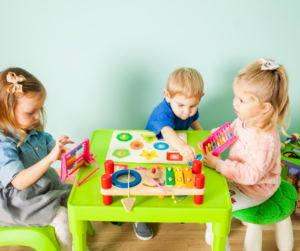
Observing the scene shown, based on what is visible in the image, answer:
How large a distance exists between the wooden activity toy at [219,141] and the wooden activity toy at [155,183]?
8.6 inches

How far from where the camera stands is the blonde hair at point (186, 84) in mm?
1101

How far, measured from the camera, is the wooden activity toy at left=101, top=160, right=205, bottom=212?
0.75 meters

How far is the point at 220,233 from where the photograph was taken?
0.80 metres

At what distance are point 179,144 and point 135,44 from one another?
587 millimetres

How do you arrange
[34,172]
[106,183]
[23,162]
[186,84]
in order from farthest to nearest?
[186,84] < [23,162] < [34,172] < [106,183]

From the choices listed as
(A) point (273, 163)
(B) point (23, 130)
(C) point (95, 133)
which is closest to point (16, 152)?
(B) point (23, 130)

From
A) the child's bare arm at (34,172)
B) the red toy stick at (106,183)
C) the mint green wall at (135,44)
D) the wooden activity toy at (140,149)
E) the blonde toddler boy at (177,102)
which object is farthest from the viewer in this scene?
the mint green wall at (135,44)

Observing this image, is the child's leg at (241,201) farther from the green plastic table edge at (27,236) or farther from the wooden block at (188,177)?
the green plastic table edge at (27,236)

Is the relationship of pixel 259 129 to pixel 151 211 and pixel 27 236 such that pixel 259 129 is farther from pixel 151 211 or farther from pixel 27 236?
pixel 27 236

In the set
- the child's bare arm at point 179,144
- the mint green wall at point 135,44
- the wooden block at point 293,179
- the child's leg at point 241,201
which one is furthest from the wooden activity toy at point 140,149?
the wooden block at point 293,179

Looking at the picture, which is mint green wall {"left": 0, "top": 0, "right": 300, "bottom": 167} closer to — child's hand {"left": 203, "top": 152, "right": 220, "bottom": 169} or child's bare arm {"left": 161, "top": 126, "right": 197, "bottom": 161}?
child's bare arm {"left": 161, "top": 126, "right": 197, "bottom": 161}

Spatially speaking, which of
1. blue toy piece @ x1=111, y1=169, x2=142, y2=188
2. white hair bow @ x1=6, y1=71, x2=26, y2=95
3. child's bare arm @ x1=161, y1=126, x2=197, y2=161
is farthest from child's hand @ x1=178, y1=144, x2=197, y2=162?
white hair bow @ x1=6, y1=71, x2=26, y2=95

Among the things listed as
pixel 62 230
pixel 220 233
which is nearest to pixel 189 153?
pixel 220 233

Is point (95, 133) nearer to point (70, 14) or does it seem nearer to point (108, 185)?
point (108, 185)
